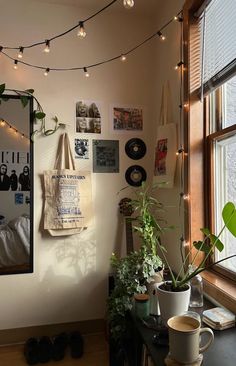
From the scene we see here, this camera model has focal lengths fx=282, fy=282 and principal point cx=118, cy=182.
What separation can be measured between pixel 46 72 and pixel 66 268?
151 centimetres

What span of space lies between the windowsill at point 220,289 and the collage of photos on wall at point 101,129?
1006mm

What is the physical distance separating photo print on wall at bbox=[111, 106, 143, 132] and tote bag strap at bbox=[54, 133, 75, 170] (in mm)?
399

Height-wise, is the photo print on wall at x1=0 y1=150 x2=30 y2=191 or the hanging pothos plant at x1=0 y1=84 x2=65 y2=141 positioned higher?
the hanging pothos plant at x1=0 y1=84 x2=65 y2=141

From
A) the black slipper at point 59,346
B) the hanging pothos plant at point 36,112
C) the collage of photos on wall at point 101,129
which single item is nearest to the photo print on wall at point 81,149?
the collage of photos on wall at point 101,129

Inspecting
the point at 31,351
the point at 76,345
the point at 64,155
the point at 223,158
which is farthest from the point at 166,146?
the point at 31,351

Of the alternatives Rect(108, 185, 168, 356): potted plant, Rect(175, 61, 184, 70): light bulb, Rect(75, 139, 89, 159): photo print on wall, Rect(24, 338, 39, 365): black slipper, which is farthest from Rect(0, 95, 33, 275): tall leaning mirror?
Rect(175, 61, 184, 70): light bulb

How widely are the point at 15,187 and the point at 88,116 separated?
30.7 inches

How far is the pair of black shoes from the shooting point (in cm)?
189

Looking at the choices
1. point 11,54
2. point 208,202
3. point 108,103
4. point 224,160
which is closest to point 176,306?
point 208,202

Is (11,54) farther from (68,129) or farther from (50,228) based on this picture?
(50,228)

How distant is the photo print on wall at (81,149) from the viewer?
7.23 feet

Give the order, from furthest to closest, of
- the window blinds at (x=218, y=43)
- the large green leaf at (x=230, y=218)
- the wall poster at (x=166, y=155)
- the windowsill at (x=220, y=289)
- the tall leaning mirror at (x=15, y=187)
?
the tall leaning mirror at (x=15, y=187), the wall poster at (x=166, y=155), the window blinds at (x=218, y=43), the windowsill at (x=220, y=289), the large green leaf at (x=230, y=218)

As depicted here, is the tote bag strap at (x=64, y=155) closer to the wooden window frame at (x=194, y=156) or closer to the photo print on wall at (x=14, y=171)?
the photo print on wall at (x=14, y=171)

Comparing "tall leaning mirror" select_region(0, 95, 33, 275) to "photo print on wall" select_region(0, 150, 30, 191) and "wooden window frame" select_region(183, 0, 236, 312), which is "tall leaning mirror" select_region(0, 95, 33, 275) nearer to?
"photo print on wall" select_region(0, 150, 30, 191)
